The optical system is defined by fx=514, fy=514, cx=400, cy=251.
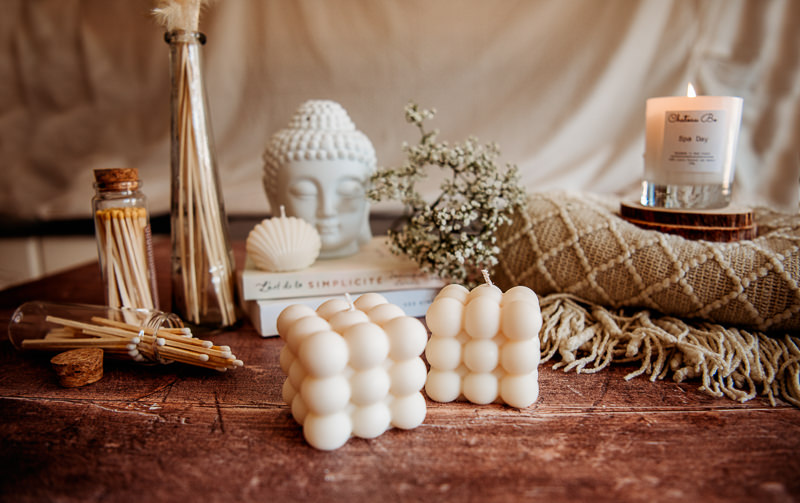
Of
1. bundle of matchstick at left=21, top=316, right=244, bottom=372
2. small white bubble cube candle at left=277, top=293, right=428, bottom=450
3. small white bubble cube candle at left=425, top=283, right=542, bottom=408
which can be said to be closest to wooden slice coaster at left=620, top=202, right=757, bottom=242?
small white bubble cube candle at left=425, top=283, right=542, bottom=408

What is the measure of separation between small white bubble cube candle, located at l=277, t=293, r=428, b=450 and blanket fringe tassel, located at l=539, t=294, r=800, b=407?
0.75ft

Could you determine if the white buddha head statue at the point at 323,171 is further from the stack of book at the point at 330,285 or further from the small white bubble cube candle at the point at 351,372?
the small white bubble cube candle at the point at 351,372

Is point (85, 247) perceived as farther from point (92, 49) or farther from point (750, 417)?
point (750, 417)

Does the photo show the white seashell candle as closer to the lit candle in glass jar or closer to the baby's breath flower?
the baby's breath flower

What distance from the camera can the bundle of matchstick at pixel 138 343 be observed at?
586 millimetres

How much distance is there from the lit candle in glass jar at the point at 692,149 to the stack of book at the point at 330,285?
1.19 ft

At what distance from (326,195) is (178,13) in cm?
32

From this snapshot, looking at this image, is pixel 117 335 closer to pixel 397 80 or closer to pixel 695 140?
pixel 695 140

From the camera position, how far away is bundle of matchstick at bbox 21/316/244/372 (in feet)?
1.92

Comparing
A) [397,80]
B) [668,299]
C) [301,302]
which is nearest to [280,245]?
[301,302]

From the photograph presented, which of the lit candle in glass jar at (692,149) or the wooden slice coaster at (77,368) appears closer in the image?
the wooden slice coaster at (77,368)

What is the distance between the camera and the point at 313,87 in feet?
4.53

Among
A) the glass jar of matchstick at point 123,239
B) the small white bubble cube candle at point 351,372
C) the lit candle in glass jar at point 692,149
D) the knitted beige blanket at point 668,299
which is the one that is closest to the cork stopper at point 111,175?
the glass jar of matchstick at point 123,239

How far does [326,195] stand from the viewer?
2.72ft
